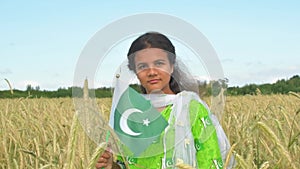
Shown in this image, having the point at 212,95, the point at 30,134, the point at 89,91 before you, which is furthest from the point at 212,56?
the point at 30,134

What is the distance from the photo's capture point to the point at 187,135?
59.2 inches

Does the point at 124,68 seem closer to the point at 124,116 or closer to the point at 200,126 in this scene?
the point at 124,116

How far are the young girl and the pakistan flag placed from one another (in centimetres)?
2


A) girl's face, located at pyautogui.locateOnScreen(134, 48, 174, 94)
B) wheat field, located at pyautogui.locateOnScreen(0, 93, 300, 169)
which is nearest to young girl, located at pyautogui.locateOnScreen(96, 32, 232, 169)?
girl's face, located at pyautogui.locateOnScreen(134, 48, 174, 94)

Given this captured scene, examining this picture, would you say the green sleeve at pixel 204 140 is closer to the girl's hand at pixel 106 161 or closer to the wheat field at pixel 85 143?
the wheat field at pixel 85 143

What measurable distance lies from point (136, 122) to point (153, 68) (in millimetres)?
187

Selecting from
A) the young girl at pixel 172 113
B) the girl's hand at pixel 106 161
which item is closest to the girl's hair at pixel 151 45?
the young girl at pixel 172 113

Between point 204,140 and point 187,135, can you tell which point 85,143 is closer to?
point 187,135

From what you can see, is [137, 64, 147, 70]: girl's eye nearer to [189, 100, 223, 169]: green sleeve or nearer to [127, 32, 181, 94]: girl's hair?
[127, 32, 181, 94]: girl's hair

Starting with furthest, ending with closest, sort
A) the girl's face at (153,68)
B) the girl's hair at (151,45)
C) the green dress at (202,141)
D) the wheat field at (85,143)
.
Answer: the green dress at (202,141) < the girl's face at (153,68) < the girl's hair at (151,45) < the wheat field at (85,143)

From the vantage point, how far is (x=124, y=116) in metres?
1.39

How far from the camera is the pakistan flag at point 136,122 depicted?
1.34 metres

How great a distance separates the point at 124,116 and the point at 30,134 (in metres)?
1.39

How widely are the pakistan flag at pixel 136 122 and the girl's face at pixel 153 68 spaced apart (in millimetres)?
66
